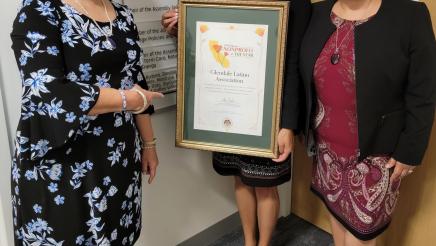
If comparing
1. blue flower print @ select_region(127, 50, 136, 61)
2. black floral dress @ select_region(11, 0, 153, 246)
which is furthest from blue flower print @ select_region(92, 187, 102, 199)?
blue flower print @ select_region(127, 50, 136, 61)

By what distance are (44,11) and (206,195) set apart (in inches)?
52.1

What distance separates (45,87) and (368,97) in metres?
0.97

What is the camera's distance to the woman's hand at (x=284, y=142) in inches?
61.6

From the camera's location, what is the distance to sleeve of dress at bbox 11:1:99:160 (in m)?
1.06

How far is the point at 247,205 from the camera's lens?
1.94 metres

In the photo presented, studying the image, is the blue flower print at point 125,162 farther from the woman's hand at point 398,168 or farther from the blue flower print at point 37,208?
the woman's hand at point 398,168

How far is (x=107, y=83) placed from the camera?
1217 mm

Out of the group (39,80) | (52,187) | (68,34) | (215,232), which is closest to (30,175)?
(52,187)

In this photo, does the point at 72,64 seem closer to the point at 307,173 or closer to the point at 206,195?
the point at 206,195

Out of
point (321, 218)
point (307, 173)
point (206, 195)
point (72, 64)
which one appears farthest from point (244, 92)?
point (321, 218)

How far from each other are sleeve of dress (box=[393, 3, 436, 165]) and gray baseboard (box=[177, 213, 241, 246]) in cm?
114

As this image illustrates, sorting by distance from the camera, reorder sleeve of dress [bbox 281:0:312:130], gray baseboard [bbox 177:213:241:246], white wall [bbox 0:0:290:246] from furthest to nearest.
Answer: gray baseboard [bbox 177:213:241:246] → white wall [bbox 0:0:290:246] → sleeve of dress [bbox 281:0:312:130]

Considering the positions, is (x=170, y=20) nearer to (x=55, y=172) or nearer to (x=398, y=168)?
(x=55, y=172)

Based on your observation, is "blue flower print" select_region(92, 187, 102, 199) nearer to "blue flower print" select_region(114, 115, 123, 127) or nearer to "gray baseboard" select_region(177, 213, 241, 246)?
"blue flower print" select_region(114, 115, 123, 127)
